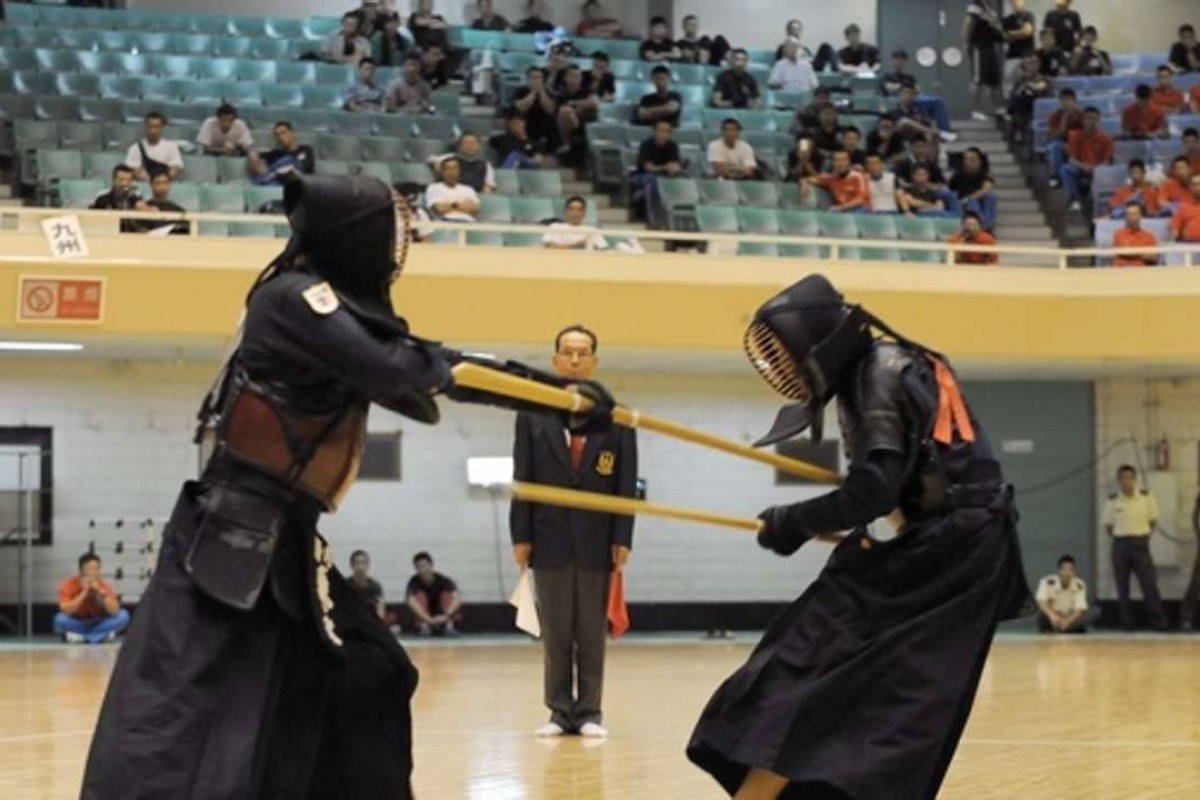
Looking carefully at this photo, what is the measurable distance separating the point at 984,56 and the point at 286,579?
84.0 ft

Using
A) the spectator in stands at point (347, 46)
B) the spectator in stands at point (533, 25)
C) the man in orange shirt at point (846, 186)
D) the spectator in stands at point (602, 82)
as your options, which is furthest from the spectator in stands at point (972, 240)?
the spectator in stands at point (347, 46)

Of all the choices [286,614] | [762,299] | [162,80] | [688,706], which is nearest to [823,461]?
[762,299]

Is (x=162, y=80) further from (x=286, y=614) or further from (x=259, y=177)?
(x=286, y=614)

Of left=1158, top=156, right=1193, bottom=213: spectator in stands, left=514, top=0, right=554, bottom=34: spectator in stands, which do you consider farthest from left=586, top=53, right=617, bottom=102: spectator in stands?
left=1158, top=156, right=1193, bottom=213: spectator in stands

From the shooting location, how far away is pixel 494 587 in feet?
78.7

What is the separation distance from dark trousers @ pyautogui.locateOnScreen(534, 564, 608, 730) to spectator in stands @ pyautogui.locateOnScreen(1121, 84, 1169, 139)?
17267 millimetres

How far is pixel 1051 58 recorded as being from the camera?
3028 cm

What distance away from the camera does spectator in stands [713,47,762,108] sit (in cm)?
2752

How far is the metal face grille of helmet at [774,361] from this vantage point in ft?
23.3

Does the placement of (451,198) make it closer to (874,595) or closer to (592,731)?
(592,731)

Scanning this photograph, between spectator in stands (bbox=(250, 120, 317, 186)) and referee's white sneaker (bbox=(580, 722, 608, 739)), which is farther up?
spectator in stands (bbox=(250, 120, 317, 186))

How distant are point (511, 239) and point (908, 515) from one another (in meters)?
16.0

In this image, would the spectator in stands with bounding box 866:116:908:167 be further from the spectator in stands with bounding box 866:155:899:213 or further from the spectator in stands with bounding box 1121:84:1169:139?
the spectator in stands with bounding box 1121:84:1169:139

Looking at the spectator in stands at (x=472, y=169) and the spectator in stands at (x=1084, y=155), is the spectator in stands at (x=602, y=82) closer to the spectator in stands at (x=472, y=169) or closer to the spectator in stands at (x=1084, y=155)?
the spectator in stands at (x=472, y=169)
